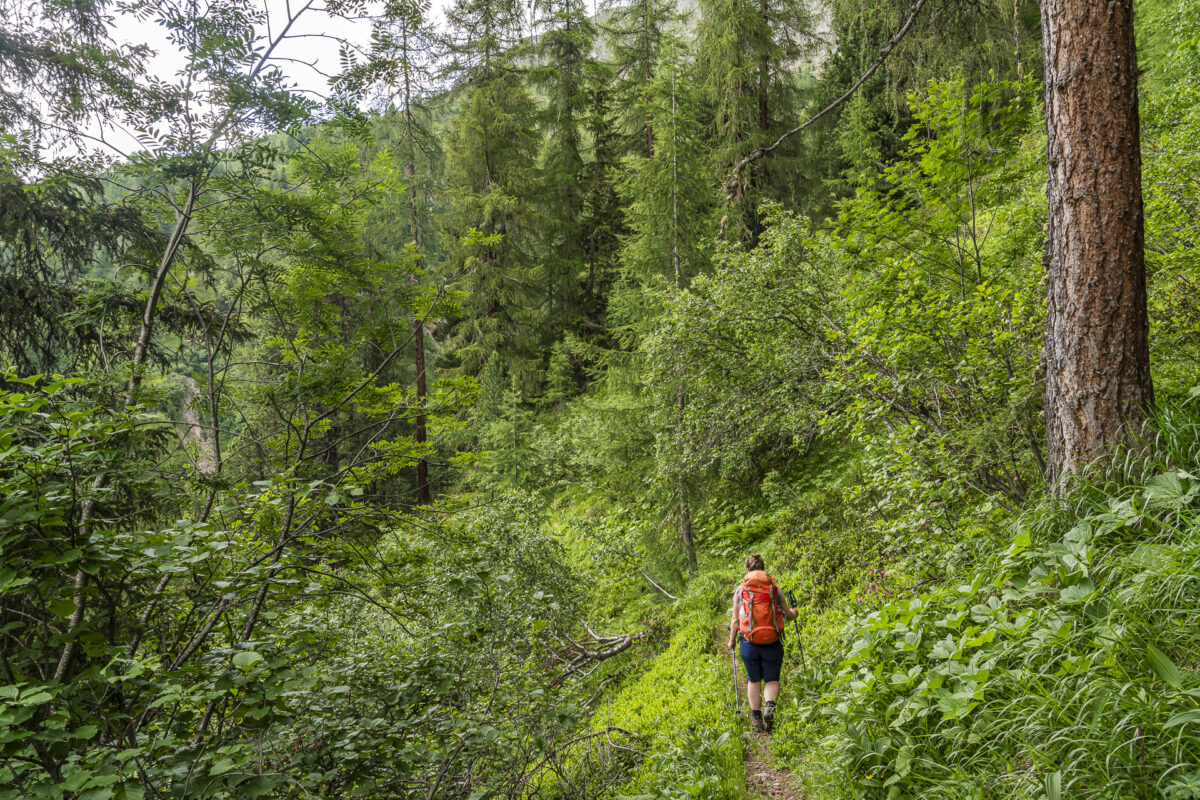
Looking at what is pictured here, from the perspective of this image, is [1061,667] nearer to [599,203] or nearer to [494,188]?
[494,188]

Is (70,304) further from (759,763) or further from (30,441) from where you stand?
(759,763)

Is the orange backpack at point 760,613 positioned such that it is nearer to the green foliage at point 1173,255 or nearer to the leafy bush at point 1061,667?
the leafy bush at point 1061,667

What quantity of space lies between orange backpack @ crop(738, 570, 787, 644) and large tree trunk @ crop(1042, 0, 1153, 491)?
258cm

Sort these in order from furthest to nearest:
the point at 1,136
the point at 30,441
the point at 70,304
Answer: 1. the point at 70,304
2. the point at 1,136
3. the point at 30,441

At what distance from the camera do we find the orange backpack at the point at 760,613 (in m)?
5.01

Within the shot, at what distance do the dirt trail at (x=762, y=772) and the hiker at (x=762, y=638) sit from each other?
0.42ft

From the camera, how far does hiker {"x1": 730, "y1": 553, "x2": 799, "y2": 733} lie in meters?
5.04

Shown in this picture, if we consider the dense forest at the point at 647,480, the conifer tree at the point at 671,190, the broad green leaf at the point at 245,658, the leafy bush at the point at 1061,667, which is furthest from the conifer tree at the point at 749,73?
the broad green leaf at the point at 245,658

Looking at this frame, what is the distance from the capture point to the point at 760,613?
5.04 m

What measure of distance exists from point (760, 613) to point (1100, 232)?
12.0 feet

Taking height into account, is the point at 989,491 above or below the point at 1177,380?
below

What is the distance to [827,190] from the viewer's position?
19.6 m

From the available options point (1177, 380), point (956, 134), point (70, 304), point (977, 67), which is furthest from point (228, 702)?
point (977, 67)

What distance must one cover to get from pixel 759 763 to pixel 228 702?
3.98 meters
